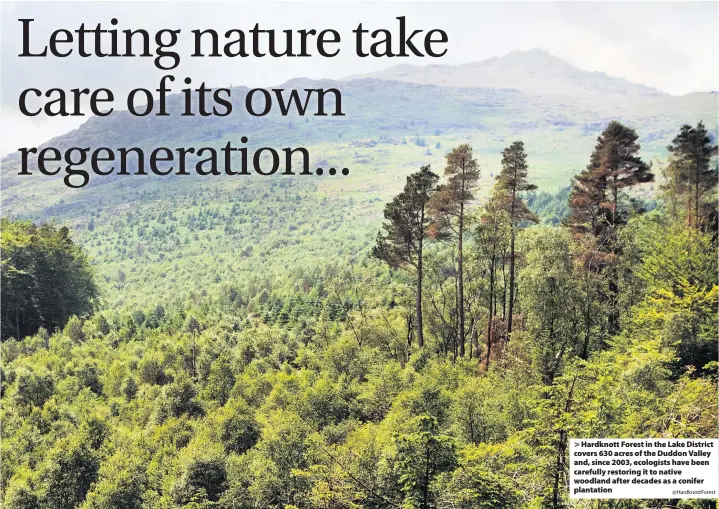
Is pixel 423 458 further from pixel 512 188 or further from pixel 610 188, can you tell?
pixel 610 188

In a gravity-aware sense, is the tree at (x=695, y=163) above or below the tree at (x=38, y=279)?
above

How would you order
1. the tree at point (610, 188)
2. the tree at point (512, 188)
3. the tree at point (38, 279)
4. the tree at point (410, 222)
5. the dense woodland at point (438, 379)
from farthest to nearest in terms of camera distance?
the tree at point (38, 279) → the tree at point (410, 222) → the tree at point (512, 188) → the tree at point (610, 188) → the dense woodland at point (438, 379)

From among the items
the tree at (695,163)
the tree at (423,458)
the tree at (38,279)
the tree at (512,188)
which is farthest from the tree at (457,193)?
the tree at (38,279)

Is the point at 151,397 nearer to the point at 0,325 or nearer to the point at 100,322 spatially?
the point at 100,322

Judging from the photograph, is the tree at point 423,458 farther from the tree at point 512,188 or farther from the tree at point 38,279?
the tree at point 38,279

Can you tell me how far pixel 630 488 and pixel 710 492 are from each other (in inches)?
58.5

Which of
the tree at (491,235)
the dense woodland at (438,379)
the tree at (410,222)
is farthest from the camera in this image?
the tree at (410,222)

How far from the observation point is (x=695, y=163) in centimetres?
3334

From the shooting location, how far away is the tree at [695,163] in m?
32.5

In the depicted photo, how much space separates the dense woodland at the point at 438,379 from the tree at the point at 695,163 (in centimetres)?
14

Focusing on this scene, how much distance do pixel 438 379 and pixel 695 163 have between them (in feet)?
74.3

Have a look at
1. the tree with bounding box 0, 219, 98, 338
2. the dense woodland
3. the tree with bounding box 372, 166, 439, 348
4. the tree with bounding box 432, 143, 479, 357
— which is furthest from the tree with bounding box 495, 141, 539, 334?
the tree with bounding box 0, 219, 98, 338

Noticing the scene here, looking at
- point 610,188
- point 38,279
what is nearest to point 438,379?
point 610,188

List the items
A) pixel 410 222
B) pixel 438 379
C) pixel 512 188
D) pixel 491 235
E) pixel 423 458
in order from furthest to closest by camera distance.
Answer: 1. pixel 410 222
2. pixel 512 188
3. pixel 491 235
4. pixel 438 379
5. pixel 423 458
